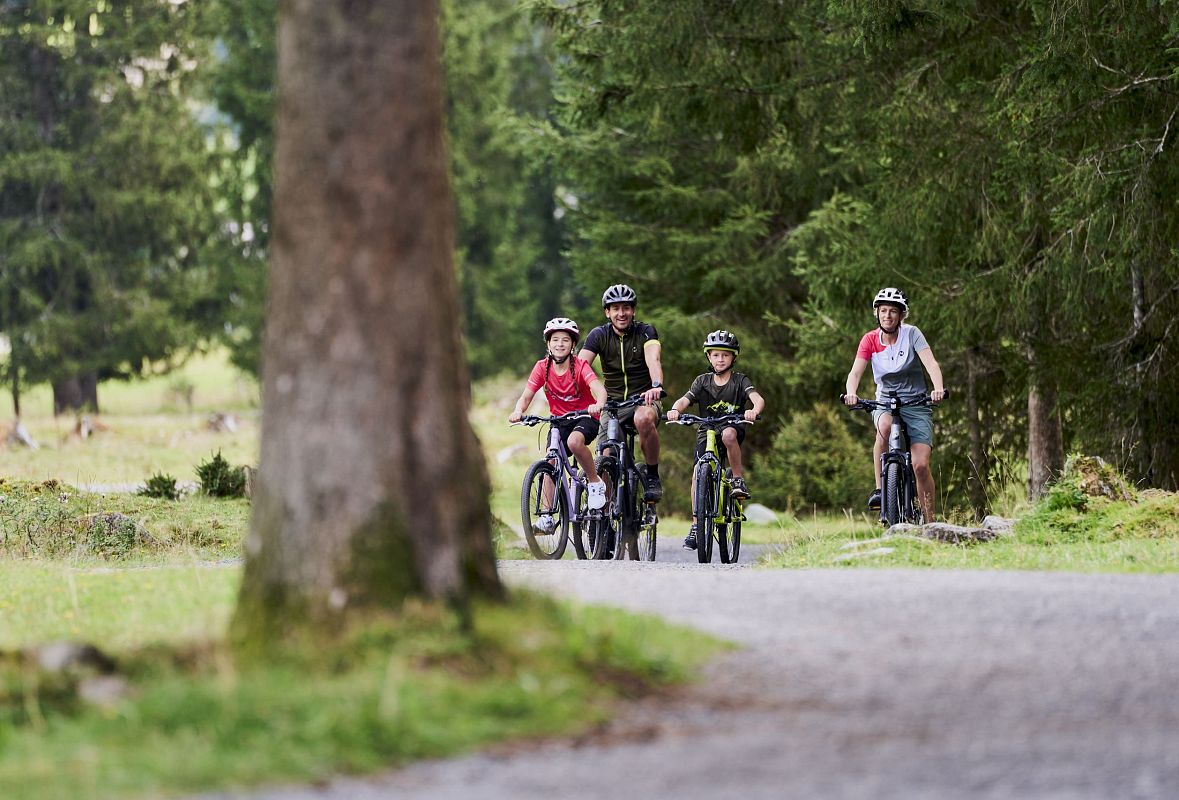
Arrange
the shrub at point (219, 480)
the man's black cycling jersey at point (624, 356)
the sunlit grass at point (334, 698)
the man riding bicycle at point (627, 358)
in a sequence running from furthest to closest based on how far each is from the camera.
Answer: the shrub at point (219, 480)
the man's black cycling jersey at point (624, 356)
the man riding bicycle at point (627, 358)
the sunlit grass at point (334, 698)

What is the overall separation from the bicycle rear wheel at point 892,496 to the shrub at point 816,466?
35.2ft

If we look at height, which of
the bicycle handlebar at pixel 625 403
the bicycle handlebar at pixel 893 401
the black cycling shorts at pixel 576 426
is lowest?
the black cycling shorts at pixel 576 426

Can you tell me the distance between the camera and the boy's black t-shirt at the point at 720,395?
14156mm

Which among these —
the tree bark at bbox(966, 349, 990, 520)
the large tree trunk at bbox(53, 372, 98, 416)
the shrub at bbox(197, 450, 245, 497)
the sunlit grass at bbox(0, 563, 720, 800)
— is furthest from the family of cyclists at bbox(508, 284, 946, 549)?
the large tree trunk at bbox(53, 372, 98, 416)

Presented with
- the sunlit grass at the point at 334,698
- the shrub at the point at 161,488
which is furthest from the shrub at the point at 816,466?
the sunlit grass at the point at 334,698

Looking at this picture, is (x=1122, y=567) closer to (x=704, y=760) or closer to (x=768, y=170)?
(x=704, y=760)

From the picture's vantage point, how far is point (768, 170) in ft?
88.5

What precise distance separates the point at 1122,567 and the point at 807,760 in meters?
5.80

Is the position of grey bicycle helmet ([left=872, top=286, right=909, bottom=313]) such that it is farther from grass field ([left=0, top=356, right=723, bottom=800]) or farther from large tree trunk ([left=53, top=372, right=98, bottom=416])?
large tree trunk ([left=53, top=372, right=98, bottom=416])

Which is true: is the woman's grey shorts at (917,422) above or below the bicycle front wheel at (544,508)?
above

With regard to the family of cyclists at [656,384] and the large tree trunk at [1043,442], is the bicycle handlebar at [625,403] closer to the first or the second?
the family of cyclists at [656,384]

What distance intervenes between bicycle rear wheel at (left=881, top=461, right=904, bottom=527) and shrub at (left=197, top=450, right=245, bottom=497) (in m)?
8.88

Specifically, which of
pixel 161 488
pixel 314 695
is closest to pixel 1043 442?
pixel 161 488

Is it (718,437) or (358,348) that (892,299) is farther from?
(358,348)
